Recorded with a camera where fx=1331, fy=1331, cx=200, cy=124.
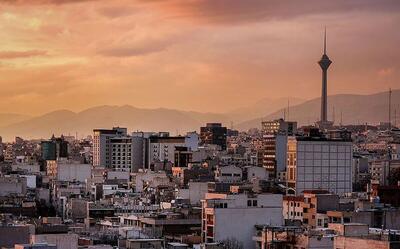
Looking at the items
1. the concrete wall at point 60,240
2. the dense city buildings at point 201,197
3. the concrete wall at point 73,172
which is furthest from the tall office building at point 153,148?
the concrete wall at point 60,240

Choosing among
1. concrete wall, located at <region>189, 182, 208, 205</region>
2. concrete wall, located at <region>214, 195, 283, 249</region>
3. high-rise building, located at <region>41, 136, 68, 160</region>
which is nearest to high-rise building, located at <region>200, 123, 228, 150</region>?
high-rise building, located at <region>41, 136, 68, 160</region>

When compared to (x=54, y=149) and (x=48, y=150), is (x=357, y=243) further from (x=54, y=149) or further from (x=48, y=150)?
(x=54, y=149)

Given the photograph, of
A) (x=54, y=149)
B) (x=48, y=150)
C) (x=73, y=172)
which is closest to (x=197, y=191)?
(x=73, y=172)

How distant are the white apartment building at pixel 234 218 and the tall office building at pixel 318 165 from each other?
31329 millimetres

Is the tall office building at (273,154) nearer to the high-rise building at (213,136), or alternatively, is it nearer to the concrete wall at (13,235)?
the high-rise building at (213,136)

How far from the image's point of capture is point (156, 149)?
12694cm

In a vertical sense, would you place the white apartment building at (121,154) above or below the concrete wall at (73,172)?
above

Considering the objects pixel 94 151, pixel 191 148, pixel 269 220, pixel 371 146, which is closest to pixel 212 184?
pixel 269 220

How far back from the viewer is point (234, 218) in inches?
2082

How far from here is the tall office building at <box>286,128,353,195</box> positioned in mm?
87938

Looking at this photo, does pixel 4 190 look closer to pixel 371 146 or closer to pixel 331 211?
pixel 331 211

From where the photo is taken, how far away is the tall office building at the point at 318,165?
8794cm

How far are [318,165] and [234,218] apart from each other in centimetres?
3654

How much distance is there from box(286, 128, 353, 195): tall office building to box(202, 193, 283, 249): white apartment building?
1233 inches
